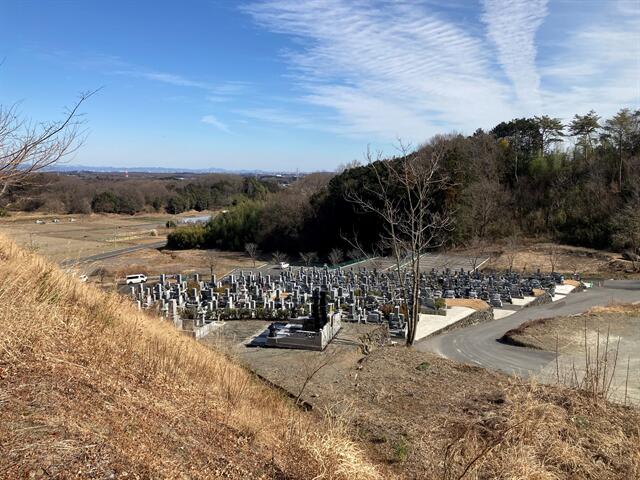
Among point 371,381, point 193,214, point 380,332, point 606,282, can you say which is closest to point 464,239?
point 606,282

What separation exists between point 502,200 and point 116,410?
49.3 metres

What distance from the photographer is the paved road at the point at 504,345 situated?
48.3ft

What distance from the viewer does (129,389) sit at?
461 centimetres

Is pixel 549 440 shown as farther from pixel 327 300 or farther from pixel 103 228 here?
pixel 103 228

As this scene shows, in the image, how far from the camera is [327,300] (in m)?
15.4

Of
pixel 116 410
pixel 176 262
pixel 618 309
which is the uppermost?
pixel 116 410

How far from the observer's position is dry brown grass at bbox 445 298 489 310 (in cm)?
2252

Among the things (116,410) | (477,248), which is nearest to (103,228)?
(477,248)

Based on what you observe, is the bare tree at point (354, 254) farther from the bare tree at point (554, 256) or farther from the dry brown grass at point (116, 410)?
the dry brown grass at point (116, 410)

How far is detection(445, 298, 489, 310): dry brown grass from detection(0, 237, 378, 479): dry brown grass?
17.6 meters

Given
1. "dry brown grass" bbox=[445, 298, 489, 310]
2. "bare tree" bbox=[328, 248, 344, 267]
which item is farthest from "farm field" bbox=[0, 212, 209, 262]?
"dry brown grass" bbox=[445, 298, 489, 310]

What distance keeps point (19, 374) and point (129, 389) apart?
96 centimetres

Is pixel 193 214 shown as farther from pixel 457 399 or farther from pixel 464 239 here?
pixel 457 399

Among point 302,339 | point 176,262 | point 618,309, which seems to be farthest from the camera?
point 176,262
